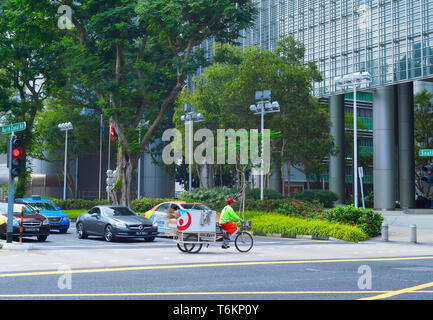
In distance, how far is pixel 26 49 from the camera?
1465 inches

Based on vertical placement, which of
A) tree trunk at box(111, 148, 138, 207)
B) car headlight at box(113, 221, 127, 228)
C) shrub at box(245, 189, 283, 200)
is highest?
tree trunk at box(111, 148, 138, 207)

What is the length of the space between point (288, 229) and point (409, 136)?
111 feet

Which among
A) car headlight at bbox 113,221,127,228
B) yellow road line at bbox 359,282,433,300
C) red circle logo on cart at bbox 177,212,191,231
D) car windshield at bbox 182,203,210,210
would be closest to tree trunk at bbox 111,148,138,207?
car windshield at bbox 182,203,210,210

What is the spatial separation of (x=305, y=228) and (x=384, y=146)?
3098 centimetres

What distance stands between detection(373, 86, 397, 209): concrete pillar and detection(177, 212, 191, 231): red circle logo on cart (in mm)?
39974

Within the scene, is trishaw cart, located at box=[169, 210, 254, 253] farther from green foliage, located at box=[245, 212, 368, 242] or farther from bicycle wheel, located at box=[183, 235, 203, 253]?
green foliage, located at box=[245, 212, 368, 242]

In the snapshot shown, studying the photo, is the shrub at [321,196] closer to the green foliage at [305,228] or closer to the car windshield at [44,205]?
the green foliage at [305,228]

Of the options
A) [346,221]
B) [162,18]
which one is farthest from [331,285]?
[162,18]

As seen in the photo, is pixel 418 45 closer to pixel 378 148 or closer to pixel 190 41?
pixel 378 148

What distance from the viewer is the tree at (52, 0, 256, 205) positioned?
110 feet

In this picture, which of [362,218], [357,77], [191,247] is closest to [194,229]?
[191,247]

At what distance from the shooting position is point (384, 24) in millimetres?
53625

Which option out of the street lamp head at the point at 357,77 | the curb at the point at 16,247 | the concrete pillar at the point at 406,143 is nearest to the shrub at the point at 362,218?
the street lamp head at the point at 357,77

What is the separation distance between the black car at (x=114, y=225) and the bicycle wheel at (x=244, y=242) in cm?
521
